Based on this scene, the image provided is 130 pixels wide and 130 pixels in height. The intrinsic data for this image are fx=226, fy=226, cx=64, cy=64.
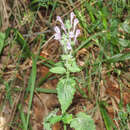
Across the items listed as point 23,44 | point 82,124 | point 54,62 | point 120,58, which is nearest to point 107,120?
point 82,124

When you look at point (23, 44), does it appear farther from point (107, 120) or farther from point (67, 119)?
point (107, 120)

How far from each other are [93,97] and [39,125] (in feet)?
1.79

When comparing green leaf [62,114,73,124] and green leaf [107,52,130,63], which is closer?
green leaf [62,114,73,124]

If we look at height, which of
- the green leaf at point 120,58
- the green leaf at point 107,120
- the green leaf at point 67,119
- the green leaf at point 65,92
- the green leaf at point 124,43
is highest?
the green leaf at point 124,43

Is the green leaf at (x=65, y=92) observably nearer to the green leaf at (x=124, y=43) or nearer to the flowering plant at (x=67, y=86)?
the flowering plant at (x=67, y=86)

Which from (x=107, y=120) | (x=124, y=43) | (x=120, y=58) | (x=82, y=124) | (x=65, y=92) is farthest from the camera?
(x=124, y=43)

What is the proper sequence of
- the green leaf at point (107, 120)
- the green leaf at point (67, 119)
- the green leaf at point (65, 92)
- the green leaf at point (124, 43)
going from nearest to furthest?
the green leaf at point (65, 92) → the green leaf at point (67, 119) → the green leaf at point (107, 120) → the green leaf at point (124, 43)

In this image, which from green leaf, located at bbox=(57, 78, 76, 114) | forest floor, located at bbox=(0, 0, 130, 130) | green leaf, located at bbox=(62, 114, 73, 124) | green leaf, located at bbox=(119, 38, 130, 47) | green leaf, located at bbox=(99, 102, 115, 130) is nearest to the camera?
green leaf, located at bbox=(57, 78, 76, 114)

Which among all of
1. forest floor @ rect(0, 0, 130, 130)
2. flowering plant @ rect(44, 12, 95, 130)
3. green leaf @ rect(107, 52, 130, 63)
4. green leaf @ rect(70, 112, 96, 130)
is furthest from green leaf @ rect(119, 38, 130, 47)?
green leaf @ rect(70, 112, 96, 130)

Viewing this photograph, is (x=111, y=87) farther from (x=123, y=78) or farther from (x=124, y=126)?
(x=124, y=126)

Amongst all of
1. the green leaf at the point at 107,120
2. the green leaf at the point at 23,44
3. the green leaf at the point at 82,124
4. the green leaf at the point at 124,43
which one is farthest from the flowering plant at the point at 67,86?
the green leaf at the point at 124,43

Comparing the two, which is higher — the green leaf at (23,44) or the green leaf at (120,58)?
the green leaf at (23,44)

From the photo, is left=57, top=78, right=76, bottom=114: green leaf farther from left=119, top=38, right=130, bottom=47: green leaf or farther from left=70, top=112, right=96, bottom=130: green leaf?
left=119, top=38, right=130, bottom=47: green leaf

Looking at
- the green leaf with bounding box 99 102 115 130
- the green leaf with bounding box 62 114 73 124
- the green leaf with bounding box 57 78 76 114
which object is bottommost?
the green leaf with bounding box 99 102 115 130
